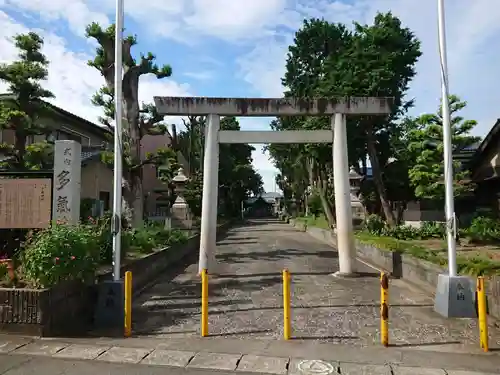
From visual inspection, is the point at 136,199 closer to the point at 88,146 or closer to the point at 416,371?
the point at 416,371

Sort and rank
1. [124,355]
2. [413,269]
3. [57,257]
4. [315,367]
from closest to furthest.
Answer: [315,367] < [124,355] < [57,257] < [413,269]

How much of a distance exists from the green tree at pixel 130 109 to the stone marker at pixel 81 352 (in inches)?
337

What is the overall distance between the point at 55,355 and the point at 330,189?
82.7 feet

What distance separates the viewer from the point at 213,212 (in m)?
12.9

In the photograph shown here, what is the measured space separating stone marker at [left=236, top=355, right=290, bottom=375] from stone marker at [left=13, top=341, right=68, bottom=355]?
2.75 m

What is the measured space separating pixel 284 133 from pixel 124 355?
855 centimetres

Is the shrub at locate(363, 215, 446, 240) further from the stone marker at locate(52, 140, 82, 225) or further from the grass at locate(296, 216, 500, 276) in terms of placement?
the stone marker at locate(52, 140, 82, 225)

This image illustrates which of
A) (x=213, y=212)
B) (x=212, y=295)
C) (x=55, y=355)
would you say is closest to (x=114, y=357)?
(x=55, y=355)

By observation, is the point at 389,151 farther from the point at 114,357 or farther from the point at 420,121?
the point at 114,357

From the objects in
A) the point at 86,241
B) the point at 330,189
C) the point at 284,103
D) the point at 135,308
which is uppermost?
the point at 284,103

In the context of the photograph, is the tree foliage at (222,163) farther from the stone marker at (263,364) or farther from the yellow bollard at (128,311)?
the stone marker at (263,364)

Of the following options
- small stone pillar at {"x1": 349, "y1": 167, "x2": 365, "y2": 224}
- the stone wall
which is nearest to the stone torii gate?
the stone wall

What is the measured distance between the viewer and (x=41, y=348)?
617cm

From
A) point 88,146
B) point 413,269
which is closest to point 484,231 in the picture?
point 413,269
